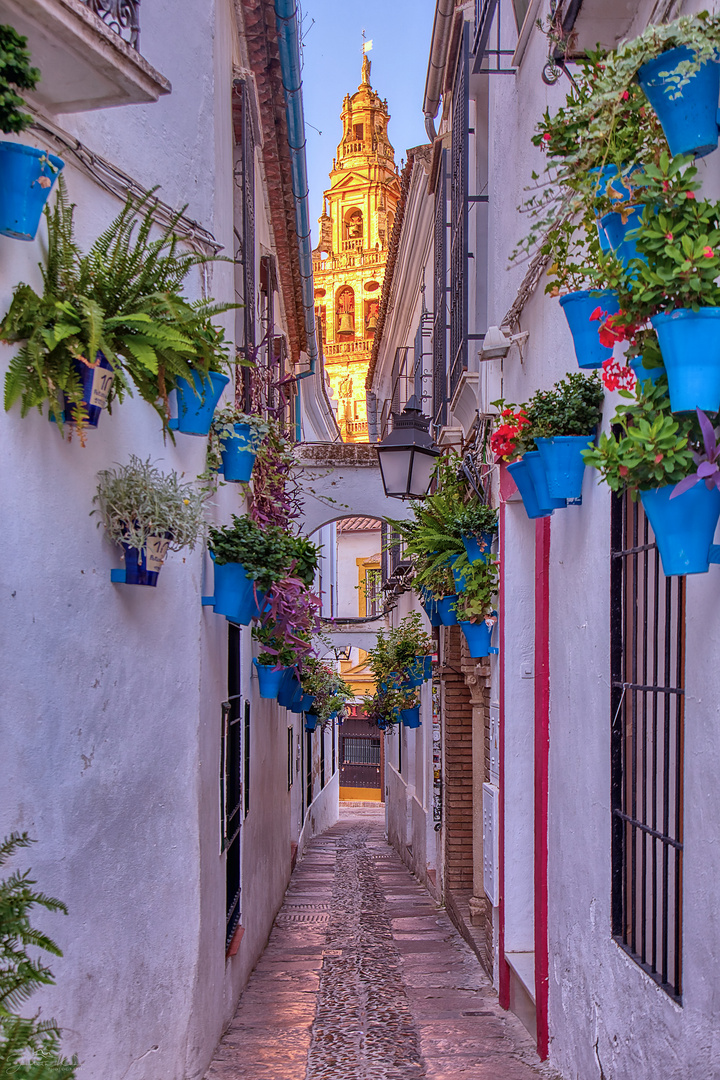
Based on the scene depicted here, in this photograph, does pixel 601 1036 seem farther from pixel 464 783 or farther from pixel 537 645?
pixel 464 783

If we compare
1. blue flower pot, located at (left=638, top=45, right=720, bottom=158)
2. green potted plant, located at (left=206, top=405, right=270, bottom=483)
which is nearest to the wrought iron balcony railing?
green potted plant, located at (left=206, top=405, right=270, bottom=483)

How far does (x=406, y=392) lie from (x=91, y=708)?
13.3 meters

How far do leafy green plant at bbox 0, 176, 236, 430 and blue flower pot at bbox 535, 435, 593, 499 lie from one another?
1.52m

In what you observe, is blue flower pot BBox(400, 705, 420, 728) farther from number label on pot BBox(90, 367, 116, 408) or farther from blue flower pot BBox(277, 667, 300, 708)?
number label on pot BBox(90, 367, 116, 408)

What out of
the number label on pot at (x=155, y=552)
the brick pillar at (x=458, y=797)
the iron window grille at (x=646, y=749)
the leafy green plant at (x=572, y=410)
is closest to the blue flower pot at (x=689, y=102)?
the iron window grille at (x=646, y=749)

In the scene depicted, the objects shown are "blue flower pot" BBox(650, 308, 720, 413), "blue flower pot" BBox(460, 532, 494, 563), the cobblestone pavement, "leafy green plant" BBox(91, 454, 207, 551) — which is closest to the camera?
"blue flower pot" BBox(650, 308, 720, 413)

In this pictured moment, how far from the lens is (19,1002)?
122 inches

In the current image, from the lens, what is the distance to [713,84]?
9.04 ft

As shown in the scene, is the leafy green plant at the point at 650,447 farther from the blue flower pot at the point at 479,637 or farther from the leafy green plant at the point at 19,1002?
the blue flower pot at the point at 479,637

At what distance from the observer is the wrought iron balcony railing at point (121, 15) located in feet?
14.8

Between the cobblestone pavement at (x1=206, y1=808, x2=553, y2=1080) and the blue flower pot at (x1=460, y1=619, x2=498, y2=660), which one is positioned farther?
the blue flower pot at (x1=460, y1=619, x2=498, y2=660)

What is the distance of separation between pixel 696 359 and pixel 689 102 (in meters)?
0.73

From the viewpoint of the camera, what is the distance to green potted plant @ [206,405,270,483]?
6.04 meters

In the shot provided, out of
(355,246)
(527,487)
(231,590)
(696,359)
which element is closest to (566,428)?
(527,487)
